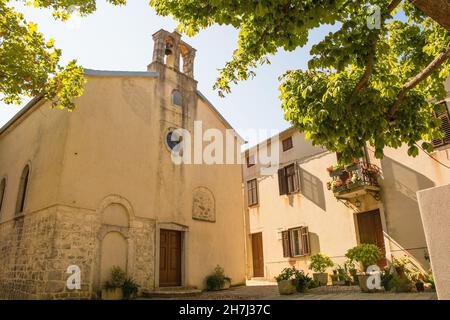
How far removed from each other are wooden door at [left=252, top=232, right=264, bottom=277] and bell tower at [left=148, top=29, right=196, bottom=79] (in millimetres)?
10108

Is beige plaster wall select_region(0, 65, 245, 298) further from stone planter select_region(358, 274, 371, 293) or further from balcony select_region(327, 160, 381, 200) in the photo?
stone planter select_region(358, 274, 371, 293)

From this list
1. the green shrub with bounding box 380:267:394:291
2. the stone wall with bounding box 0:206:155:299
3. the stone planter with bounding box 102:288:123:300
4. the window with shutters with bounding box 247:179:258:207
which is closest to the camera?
the green shrub with bounding box 380:267:394:291

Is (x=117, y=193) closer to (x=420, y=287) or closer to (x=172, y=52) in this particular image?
(x=172, y=52)

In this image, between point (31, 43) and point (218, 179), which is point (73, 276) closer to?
point (31, 43)

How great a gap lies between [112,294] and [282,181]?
1100 cm

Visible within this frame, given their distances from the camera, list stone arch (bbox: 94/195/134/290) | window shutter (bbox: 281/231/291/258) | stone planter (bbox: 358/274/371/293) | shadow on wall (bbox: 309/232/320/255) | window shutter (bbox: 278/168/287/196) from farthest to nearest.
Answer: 1. window shutter (bbox: 278/168/287/196)
2. window shutter (bbox: 281/231/291/258)
3. shadow on wall (bbox: 309/232/320/255)
4. stone arch (bbox: 94/195/134/290)
5. stone planter (bbox: 358/274/371/293)

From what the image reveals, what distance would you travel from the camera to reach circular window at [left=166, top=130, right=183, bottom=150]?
15.1 metres

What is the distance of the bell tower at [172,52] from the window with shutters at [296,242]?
949 cm

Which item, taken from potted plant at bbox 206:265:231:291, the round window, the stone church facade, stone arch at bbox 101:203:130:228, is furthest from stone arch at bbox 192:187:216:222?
stone arch at bbox 101:203:130:228

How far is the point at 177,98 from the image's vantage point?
16109 mm

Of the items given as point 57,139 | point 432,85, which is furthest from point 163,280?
point 432,85

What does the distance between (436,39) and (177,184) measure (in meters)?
10.8

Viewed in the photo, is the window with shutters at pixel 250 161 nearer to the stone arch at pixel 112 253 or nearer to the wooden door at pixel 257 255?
the wooden door at pixel 257 255

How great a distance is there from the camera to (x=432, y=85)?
22.1 ft
